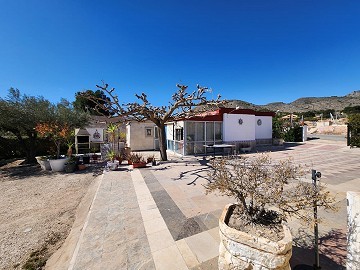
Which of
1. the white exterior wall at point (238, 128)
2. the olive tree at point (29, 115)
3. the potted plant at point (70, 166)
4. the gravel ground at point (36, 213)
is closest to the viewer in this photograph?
the gravel ground at point (36, 213)

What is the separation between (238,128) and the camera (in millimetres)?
14414

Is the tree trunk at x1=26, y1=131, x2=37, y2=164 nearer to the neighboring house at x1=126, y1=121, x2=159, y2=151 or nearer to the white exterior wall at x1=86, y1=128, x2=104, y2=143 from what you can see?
the white exterior wall at x1=86, y1=128, x2=104, y2=143

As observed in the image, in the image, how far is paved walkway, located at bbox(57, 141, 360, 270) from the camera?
262 centimetres

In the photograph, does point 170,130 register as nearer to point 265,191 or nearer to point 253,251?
point 265,191

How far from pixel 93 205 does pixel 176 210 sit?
229cm

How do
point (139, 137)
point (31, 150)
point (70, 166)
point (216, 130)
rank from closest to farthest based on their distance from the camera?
1. point (70, 166)
2. point (31, 150)
3. point (216, 130)
4. point (139, 137)

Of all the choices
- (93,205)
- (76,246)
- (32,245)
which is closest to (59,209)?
(93,205)

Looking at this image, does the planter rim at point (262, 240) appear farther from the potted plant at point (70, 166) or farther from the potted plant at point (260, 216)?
the potted plant at point (70, 166)

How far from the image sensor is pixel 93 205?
466 centimetres

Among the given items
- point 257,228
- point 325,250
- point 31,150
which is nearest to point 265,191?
point 257,228

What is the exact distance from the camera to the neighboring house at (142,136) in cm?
1630

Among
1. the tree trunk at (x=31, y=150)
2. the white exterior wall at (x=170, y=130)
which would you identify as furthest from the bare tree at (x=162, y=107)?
the tree trunk at (x=31, y=150)

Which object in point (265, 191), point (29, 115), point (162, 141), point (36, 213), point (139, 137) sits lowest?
point (36, 213)

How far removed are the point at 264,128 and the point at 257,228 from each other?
53.4 feet
